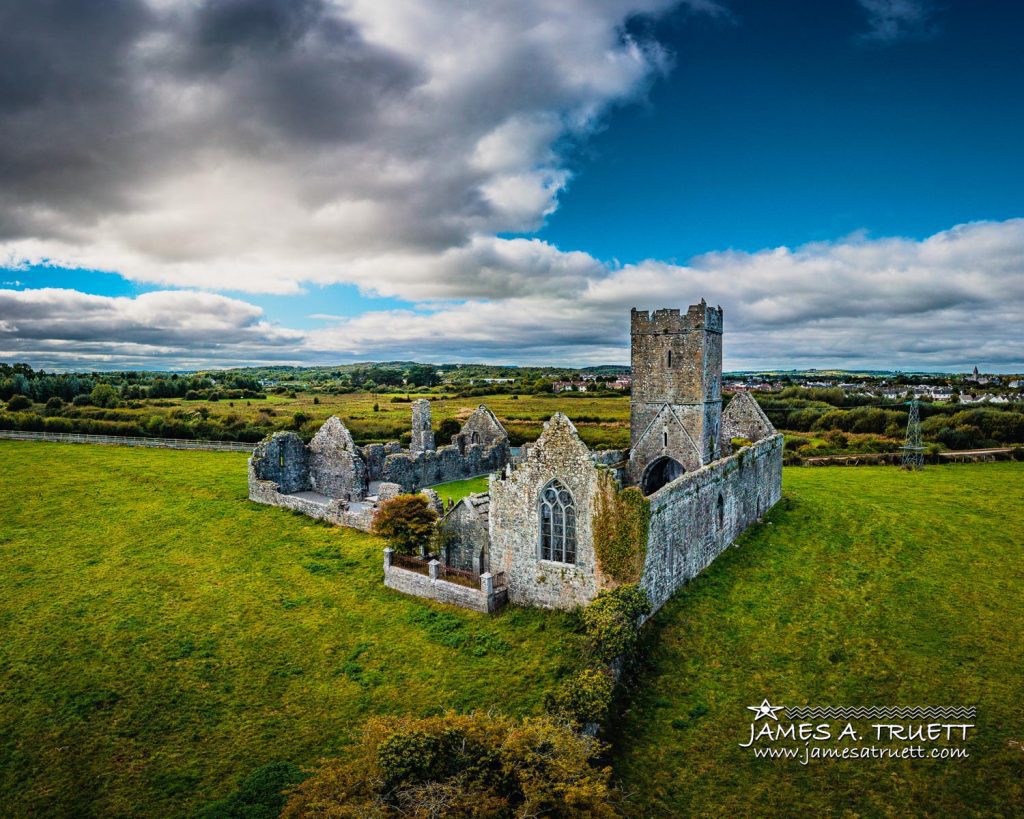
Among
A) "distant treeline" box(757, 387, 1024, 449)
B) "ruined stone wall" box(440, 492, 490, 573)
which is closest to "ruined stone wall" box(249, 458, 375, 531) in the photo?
"ruined stone wall" box(440, 492, 490, 573)

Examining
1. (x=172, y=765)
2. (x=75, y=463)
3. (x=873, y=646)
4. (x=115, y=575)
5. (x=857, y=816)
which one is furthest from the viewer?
(x=75, y=463)

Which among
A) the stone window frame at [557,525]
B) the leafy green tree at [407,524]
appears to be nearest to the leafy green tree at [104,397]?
the leafy green tree at [407,524]

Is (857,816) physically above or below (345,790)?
below

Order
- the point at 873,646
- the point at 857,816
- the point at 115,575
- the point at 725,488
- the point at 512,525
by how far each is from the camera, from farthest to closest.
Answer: the point at 725,488, the point at 115,575, the point at 512,525, the point at 873,646, the point at 857,816

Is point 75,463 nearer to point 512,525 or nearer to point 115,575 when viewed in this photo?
point 115,575

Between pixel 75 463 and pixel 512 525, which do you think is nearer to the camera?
pixel 512 525

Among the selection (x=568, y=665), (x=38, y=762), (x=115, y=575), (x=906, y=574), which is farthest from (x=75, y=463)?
(x=906, y=574)

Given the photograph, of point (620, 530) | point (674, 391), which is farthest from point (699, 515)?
point (674, 391)
